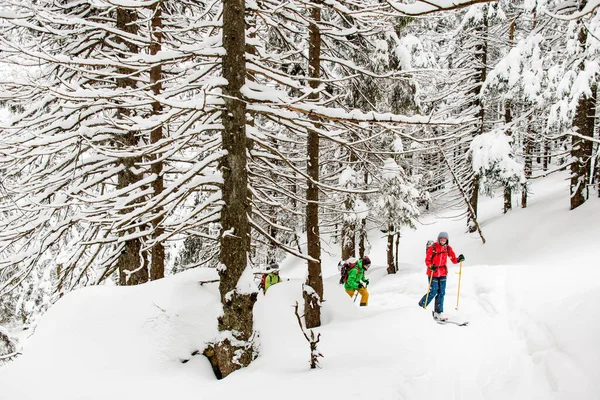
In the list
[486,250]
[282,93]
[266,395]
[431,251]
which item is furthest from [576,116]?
[266,395]

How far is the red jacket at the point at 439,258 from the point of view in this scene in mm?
8617

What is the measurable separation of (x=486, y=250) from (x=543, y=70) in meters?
8.11

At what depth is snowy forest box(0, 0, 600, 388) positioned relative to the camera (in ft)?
14.2

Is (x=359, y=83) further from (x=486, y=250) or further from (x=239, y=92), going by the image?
(x=486, y=250)

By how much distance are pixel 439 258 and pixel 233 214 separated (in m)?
6.00

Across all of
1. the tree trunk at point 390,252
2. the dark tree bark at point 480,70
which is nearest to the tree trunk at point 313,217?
the tree trunk at point 390,252

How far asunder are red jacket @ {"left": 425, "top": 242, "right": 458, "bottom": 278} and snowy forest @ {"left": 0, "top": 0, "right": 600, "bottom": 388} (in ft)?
5.35

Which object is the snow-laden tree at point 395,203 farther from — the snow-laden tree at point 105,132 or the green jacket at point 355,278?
the snow-laden tree at point 105,132

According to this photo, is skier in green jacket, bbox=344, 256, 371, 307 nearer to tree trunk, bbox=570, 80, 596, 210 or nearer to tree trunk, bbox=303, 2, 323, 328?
tree trunk, bbox=303, 2, 323, 328

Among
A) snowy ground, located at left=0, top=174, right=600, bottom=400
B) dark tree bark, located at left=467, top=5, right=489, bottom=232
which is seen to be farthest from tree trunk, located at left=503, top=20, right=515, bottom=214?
snowy ground, located at left=0, top=174, right=600, bottom=400

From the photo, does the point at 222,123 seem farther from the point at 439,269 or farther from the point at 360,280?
the point at 360,280

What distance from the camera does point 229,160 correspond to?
176 inches

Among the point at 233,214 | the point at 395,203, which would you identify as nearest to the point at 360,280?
the point at 233,214

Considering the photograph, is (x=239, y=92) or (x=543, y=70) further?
(x=543, y=70)
